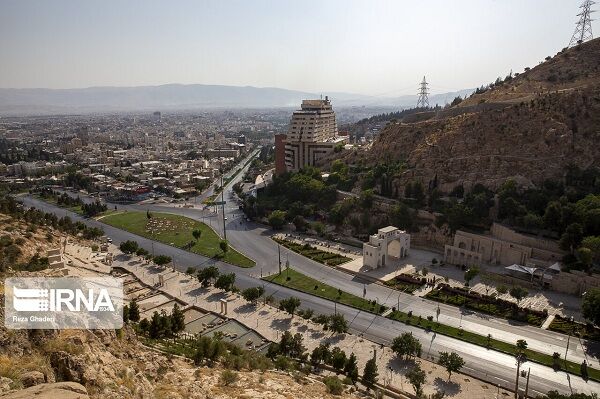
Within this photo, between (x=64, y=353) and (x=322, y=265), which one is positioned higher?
(x=64, y=353)

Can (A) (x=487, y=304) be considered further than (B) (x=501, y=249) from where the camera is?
No

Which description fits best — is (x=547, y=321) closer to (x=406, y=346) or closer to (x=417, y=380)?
(x=406, y=346)

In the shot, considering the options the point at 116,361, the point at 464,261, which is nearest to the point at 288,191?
the point at 464,261

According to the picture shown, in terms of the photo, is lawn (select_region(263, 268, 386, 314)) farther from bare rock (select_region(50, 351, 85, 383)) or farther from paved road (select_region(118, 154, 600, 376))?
bare rock (select_region(50, 351, 85, 383))

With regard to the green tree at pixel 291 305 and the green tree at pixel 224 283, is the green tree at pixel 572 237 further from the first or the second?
the green tree at pixel 224 283

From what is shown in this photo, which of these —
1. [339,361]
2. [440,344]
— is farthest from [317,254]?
[339,361]

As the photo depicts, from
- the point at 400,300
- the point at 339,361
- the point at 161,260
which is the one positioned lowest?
the point at 400,300

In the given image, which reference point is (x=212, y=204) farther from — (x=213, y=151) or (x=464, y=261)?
(x=213, y=151)
